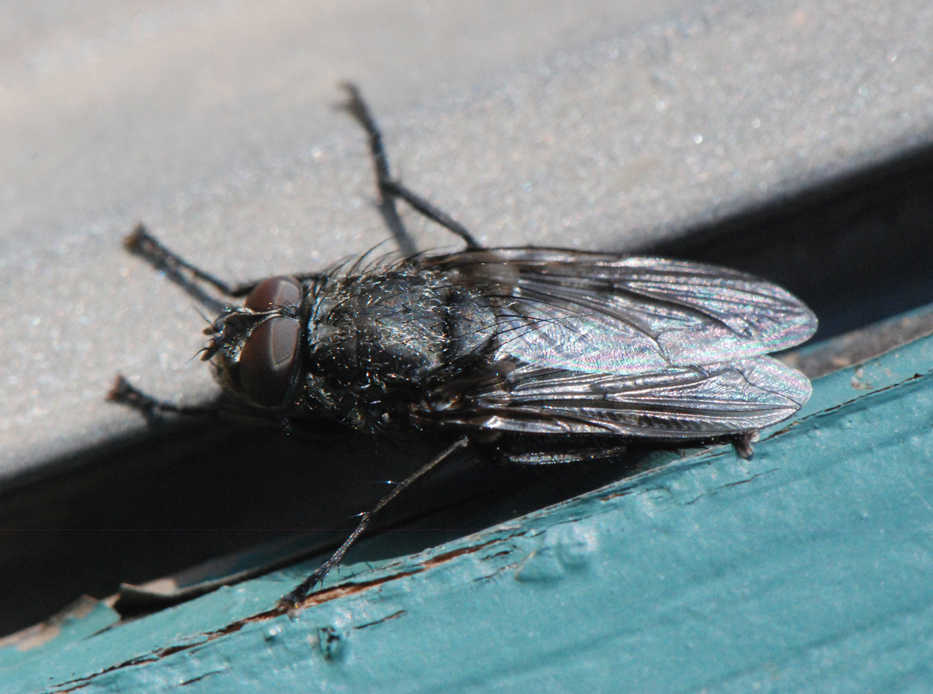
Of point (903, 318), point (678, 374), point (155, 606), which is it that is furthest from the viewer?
point (903, 318)

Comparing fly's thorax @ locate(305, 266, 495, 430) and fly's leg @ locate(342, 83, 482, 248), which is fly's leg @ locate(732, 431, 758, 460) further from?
fly's leg @ locate(342, 83, 482, 248)

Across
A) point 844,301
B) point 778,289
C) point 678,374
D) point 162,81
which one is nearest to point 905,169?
point 844,301

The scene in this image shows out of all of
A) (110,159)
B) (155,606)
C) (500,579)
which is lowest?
(500,579)

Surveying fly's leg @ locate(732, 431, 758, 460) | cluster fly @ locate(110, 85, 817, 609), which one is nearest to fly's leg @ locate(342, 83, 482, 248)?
cluster fly @ locate(110, 85, 817, 609)

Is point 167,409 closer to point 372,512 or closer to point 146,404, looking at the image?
point 146,404

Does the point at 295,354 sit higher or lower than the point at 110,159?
lower

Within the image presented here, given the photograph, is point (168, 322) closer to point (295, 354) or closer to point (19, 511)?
point (295, 354)

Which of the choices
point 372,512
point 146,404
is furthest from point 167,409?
point 372,512
